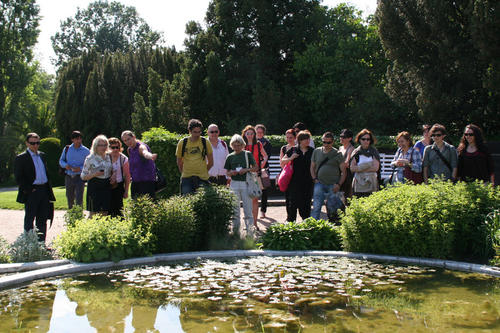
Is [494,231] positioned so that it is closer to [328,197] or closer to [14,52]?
[328,197]

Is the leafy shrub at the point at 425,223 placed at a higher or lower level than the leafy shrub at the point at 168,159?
lower

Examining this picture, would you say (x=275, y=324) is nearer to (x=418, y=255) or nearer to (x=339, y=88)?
(x=418, y=255)

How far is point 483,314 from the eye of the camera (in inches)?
206

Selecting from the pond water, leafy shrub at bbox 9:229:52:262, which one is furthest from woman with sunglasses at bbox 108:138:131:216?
the pond water

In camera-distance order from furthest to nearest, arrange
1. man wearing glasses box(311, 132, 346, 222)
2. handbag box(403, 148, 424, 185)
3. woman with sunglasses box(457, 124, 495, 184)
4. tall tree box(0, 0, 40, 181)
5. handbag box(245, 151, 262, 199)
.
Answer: tall tree box(0, 0, 40, 181) < handbag box(403, 148, 424, 185) < handbag box(245, 151, 262, 199) < man wearing glasses box(311, 132, 346, 222) < woman with sunglasses box(457, 124, 495, 184)

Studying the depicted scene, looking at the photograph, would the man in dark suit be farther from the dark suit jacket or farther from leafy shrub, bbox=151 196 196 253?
leafy shrub, bbox=151 196 196 253

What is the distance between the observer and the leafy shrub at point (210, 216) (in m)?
8.42

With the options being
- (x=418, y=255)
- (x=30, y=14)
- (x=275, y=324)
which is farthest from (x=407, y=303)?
(x=30, y=14)

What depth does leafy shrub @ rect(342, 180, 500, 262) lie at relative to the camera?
7500mm

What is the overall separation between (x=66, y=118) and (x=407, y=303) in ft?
129

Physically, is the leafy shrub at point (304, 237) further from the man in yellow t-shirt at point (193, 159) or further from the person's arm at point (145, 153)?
the person's arm at point (145, 153)

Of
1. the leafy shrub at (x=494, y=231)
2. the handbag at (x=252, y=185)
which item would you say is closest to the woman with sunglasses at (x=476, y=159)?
the leafy shrub at (x=494, y=231)

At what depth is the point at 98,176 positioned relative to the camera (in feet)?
29.7

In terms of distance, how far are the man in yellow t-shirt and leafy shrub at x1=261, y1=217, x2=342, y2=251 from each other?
76.4 inches
